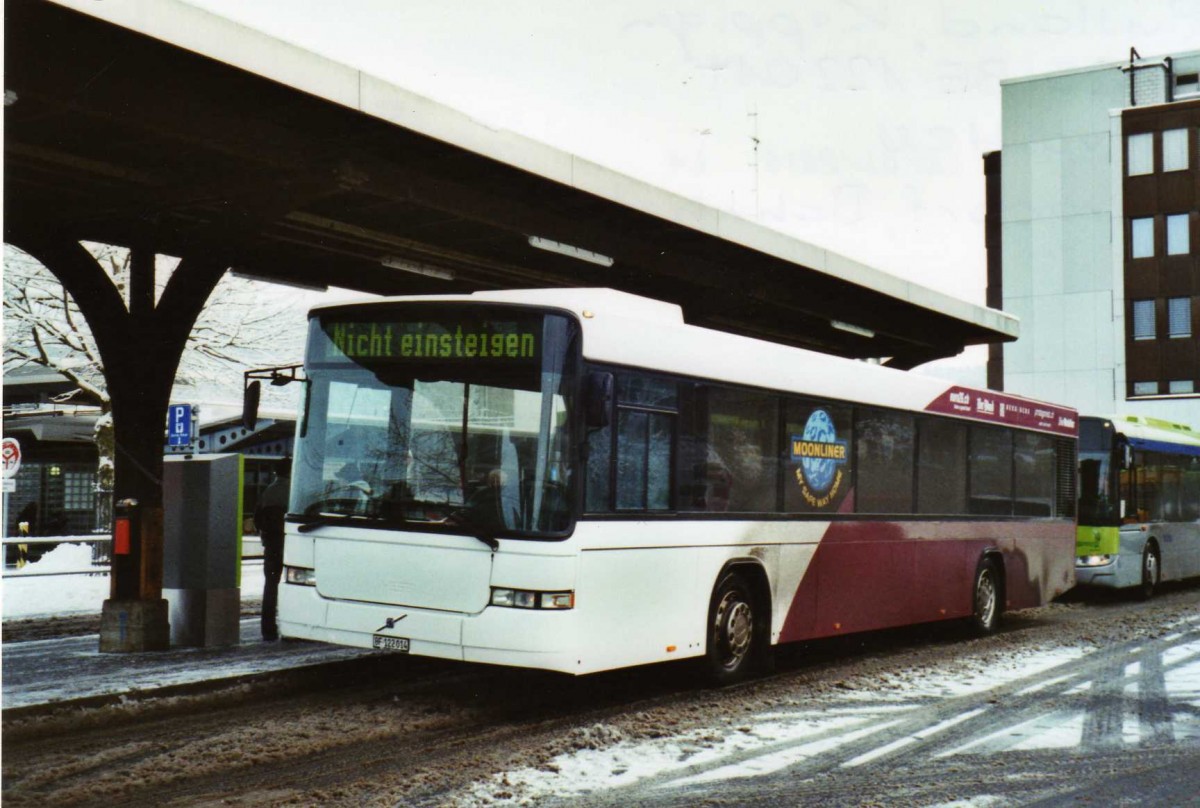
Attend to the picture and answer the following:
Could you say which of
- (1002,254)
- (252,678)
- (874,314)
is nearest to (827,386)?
(252,678)

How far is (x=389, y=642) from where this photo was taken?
28.7 feet

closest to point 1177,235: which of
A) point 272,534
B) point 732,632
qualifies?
point 732,632

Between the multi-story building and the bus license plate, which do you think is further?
the multi-story building

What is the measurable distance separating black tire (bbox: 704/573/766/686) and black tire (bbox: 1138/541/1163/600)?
1158 cm

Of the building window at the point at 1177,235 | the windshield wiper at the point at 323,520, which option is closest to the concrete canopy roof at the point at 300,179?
the windshield wiper at the point at 323,520

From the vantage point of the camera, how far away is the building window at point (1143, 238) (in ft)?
170

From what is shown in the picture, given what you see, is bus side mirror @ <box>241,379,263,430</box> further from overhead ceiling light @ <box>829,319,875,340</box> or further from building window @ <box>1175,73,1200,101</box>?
building window @ <box>1175,73,1200,101</box>

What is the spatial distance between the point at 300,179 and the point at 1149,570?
49.6ft

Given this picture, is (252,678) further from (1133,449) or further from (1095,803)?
(1133,449)

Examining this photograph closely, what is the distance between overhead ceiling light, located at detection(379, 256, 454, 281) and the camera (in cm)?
1422

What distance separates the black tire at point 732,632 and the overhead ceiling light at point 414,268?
584cm

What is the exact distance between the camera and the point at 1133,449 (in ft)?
64.6

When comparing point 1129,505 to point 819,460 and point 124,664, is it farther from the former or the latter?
point 124,664

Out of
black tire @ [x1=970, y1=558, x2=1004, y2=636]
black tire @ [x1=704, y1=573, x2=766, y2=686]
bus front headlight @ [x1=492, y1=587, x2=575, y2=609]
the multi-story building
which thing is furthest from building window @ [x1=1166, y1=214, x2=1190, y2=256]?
bus front headlight @ [x1=492, y1=587, x2=575, y2=609]
